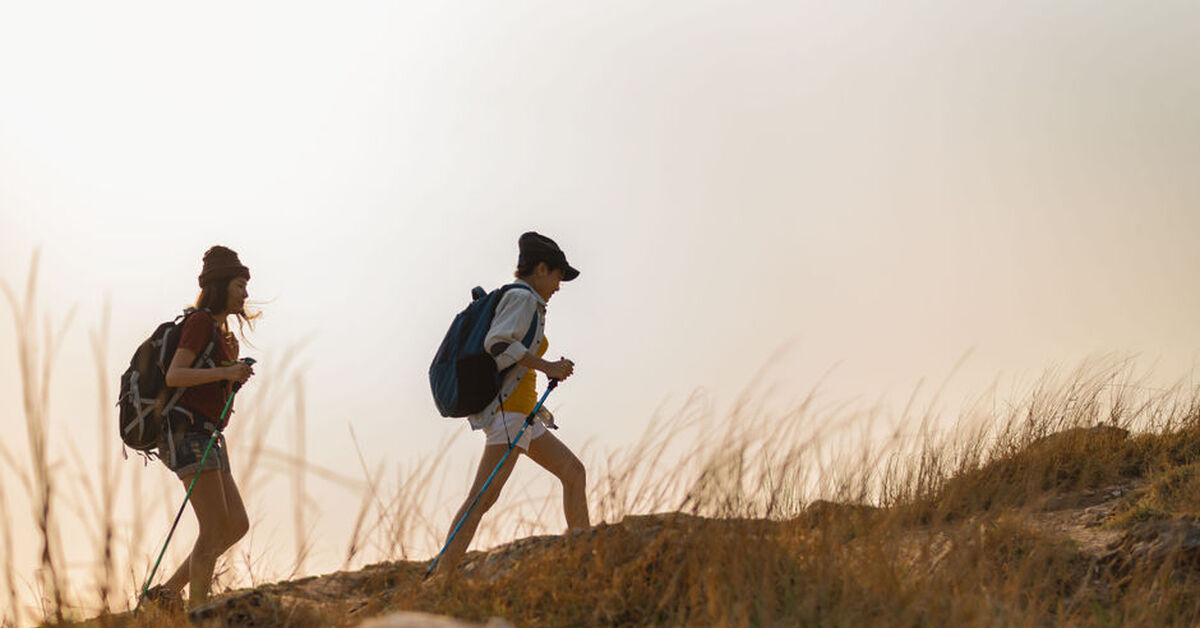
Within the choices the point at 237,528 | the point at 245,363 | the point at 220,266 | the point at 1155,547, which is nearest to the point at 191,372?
the point at 245,363

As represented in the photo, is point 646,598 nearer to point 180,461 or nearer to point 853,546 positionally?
point 853,546

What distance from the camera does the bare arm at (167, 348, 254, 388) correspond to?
5465mm

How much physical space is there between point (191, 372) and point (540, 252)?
6.45 ft

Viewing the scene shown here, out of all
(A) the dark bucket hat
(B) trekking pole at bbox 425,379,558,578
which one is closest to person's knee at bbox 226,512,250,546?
(B) trekking pole at bbox 425,379,558,578

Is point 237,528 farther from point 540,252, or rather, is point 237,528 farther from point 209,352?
point 540,252

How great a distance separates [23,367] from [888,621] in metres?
3.47

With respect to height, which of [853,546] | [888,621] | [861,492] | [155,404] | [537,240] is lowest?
[888,621]

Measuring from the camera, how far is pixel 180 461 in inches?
217

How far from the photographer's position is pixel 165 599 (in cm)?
563

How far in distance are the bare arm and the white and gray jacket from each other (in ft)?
4.09

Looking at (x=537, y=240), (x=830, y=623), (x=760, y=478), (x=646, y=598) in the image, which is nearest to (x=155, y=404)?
(x=537, y=240)

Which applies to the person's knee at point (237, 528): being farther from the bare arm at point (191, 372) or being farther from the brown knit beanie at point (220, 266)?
the brown knit beanie at point (220, 266)

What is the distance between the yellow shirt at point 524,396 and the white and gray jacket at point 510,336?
40 millimetres

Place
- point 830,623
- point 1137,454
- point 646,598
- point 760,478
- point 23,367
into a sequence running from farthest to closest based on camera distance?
1. point 1137,454
2. point 760,478
3. point 646,598
4. point 830,623
5. point 23,367
